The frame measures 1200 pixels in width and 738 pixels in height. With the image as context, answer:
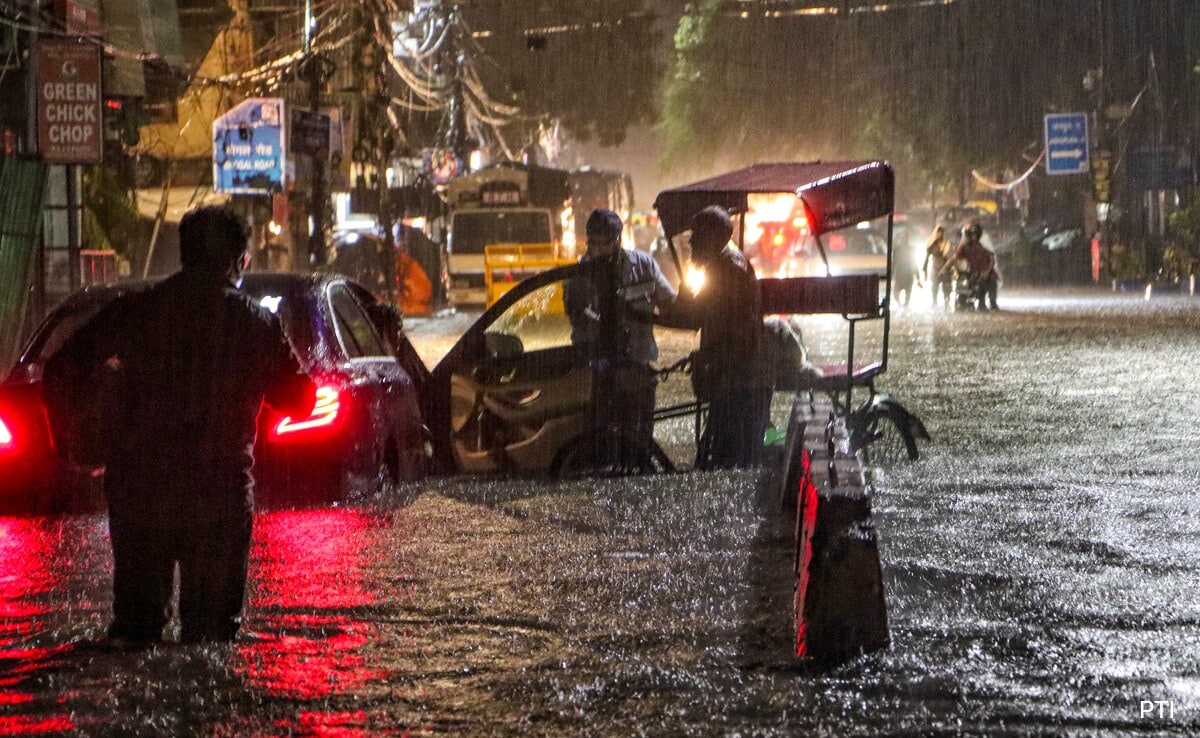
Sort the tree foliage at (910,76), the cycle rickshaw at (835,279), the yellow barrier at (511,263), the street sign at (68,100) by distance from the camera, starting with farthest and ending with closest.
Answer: the tree foliage at (910,76), the yellow barrier at (511,263), the street sign at (68,100), the cycle rickshaw at (835,279)

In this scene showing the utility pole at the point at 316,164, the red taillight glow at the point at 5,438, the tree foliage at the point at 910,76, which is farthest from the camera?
the tree foliage at the point at 910,76

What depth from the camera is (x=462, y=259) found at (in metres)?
36.1

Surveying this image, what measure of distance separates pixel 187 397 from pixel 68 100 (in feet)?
43.4

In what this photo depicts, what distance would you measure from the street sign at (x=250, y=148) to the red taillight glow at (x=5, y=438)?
1776 centimetres

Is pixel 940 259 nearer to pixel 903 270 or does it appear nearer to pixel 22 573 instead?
pixel 903 270

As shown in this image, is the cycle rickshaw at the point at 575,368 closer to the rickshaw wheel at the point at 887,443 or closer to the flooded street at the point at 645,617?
the rickshaw wheel at the point at 887,443

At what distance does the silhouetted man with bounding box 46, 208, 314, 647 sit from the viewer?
510cm

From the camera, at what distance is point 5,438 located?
749 cm

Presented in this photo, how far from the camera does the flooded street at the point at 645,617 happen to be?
4.84 metres

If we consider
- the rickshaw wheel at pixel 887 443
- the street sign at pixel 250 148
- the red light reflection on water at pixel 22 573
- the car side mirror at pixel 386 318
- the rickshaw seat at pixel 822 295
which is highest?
the street sign at pixel 250 148

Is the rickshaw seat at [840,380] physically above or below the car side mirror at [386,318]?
below

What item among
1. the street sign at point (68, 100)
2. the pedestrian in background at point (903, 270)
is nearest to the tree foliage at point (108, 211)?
the street sign at point (68, 100)

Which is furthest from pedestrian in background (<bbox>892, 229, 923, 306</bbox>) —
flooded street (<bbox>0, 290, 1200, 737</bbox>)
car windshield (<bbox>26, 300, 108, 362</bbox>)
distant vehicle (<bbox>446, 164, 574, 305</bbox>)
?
car windshield (<bbox>26, 300, 108, 362</bbox>)

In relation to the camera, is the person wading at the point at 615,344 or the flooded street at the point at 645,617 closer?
the flooded street at the point at 645,617
